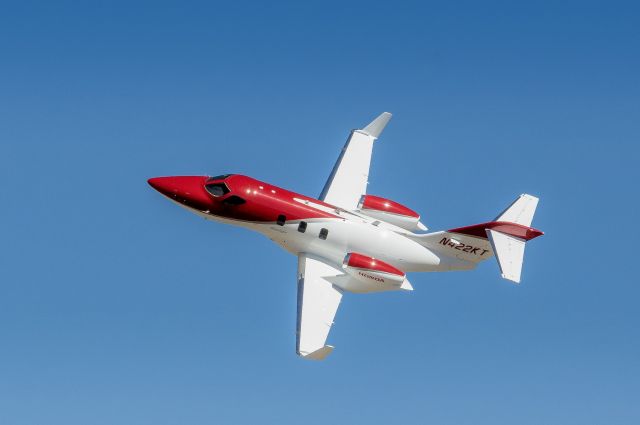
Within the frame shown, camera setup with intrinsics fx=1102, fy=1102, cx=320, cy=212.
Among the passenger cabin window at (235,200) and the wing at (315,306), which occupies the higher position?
the passenger cabin window at (235,200)

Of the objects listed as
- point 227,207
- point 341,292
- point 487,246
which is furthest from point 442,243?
point 227,207

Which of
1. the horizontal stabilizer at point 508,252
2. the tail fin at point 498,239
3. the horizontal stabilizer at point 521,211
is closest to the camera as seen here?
the horizontal stabilizer at point 508,252

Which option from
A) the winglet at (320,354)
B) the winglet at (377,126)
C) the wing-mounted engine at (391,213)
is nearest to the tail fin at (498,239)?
the wing-mounted engine at (391,213)

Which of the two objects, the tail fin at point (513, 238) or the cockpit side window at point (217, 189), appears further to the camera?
the cockpit side window at point (217, 189)

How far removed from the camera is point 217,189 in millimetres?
75250

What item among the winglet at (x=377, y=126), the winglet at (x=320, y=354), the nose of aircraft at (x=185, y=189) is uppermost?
the winglet at (x=377, y=126)

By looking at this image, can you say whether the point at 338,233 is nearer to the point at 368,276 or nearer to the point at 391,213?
the point at 368,276

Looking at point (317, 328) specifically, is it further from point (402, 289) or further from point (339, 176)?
point (339, 176)

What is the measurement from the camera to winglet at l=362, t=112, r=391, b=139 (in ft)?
266

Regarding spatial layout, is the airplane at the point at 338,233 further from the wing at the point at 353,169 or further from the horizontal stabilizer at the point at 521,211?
the wing at the point at 353,169

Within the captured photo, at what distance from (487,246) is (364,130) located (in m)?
13.1

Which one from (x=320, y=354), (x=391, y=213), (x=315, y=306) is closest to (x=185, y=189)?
(x=315, y=306)

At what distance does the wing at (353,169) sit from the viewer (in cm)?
7856

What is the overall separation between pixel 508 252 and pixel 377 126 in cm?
1536
